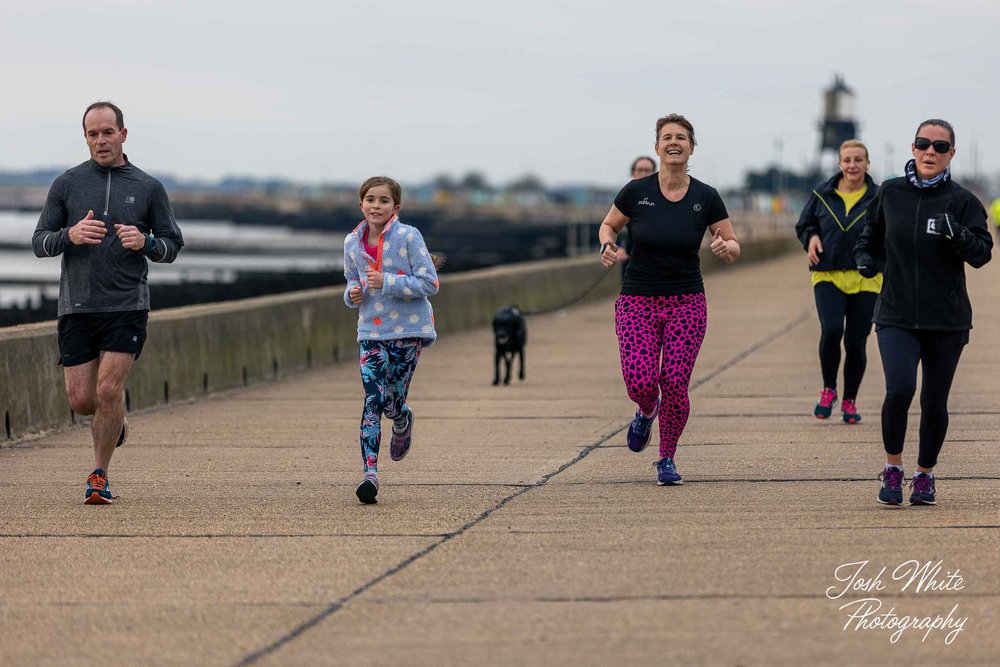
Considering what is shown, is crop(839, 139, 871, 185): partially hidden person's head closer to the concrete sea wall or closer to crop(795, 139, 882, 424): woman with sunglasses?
crop(795, 139, 882, 424): woman with sunglasses

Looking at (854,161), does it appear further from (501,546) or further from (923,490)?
(501,546)

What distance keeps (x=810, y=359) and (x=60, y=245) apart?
423 inches

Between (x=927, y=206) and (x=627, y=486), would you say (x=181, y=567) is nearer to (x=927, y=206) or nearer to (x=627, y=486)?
(x=627, y=486)

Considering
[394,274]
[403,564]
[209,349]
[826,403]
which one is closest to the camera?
[403,564]

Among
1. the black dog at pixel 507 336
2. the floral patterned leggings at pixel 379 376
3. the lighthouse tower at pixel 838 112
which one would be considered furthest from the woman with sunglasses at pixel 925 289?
the lighthouse tower at pixel 838 112

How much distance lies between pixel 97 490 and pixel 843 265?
5.33 meters

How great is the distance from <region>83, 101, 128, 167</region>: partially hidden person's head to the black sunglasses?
3.90 metres

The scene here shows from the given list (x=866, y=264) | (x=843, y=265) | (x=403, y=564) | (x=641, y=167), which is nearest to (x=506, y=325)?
(x=641, y=167)

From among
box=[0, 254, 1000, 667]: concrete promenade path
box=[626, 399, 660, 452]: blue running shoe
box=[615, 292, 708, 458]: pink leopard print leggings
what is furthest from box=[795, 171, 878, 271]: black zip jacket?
box=[615, 292, 708, 458]: pink leopard print leggings

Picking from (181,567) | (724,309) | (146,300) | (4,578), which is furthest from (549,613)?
(724,309)

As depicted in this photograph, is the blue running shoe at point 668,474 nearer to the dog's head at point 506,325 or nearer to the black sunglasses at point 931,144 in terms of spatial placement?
the black sunglasses at point 931,144

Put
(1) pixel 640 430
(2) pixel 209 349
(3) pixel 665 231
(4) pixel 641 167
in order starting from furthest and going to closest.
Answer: (2) pixel 209 349
(4) pixel 641 167
(1) pixel 640 430
(3) pixel 665 231

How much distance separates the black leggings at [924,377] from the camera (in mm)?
8500

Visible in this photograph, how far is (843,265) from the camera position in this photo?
1214 cm
